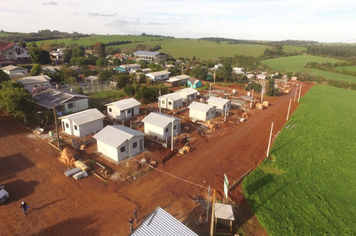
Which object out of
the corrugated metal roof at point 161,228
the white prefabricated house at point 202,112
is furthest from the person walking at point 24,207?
the white prefabricated house at point 202,112

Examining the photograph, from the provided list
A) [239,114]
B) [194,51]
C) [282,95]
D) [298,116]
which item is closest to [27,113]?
[239,114]

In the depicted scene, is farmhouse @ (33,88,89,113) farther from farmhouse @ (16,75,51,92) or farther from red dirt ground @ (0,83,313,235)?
farmhouse @ (16,75,51,92)

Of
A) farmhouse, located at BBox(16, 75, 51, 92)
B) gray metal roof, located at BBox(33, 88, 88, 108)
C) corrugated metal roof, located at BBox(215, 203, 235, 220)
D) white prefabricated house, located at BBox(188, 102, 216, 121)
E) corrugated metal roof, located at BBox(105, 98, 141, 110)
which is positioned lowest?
corrugated metal roof, located at BBox(215, 203, 235, 220)

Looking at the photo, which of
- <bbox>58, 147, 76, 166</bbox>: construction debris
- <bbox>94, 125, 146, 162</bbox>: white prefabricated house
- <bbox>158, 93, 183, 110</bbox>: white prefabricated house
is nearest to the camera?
<bbox>58, 147, 76, 166</bbox>: construction debris

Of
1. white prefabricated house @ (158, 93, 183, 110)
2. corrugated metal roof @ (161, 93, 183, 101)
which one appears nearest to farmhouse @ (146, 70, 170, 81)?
corrugated metal roof @ (161, 93, 183, 101)

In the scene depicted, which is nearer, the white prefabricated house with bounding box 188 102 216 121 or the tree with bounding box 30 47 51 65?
the white prefabricated house with bounding box 188 102 216 121

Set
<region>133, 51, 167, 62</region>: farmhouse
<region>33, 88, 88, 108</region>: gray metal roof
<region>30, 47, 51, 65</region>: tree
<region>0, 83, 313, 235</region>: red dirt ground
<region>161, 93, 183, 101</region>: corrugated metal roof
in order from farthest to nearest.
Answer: <region>133, 51, 167, 62</region>: farmhouse, <region>30, 47, 51, 65</region>: tree, <region>161, 93, 183, 101</region>: corrugated metal roof, <region>33, 88, 88, 108</region>: gray metal roof, <region>0, 83, 313, 235</region>: red dirt ground
